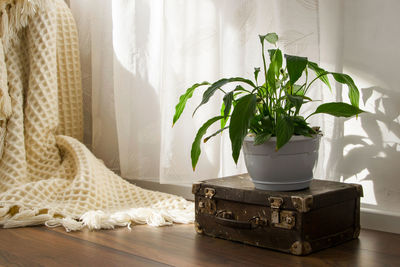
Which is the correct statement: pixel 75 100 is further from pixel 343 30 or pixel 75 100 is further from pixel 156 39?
pixel 343 30

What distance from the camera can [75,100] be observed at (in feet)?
6.36

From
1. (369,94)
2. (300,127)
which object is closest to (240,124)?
(300,127)

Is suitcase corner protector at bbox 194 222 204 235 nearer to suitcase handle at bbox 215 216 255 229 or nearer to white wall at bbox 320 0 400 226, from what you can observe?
suitcase handle at bbox 215 216 255 229

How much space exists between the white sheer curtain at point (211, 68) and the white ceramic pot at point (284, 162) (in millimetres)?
207

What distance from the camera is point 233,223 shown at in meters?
1.12

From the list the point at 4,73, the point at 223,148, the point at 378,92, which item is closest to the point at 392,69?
the point at 378,92

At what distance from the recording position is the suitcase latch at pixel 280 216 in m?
1.03

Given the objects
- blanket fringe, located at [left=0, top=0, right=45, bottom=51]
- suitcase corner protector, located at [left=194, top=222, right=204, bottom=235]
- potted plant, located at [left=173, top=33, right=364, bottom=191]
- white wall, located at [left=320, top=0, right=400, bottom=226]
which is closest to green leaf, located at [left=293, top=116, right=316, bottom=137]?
potted plant, located at [left=173, top=33, right=364, bottom=191]

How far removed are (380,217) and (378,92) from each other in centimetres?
31

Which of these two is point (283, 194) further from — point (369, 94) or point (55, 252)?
point (55, 252)

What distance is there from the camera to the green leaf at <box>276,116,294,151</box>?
3.25 ft

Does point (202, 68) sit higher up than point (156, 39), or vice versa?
point (156, 39)

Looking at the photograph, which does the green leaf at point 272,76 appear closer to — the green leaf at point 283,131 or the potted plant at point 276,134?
the potted plant at point 276,134

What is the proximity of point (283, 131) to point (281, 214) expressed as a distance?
0.18 meters
